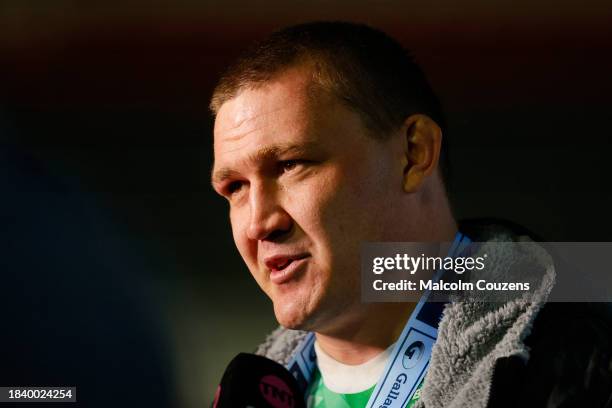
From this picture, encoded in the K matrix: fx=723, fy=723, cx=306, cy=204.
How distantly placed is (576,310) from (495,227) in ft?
0.45

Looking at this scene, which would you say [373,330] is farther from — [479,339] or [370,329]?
[479,339]

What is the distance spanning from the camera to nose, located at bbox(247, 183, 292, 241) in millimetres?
774

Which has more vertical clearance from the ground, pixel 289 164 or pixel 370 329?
pixel 289 164

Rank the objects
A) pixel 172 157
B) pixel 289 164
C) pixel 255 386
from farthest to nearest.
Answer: pixel 172 157 → pixel 289 164 → pixel 255 386

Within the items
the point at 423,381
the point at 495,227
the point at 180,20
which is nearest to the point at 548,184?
the point at 495,227

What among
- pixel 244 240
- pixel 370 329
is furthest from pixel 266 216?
pixel 370 329

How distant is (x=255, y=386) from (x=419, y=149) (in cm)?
33

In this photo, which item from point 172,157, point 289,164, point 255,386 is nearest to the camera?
point 255,386

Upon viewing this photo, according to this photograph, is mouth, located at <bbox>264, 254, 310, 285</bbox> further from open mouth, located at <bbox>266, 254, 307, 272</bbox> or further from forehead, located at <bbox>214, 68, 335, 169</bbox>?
forehead, located at <bbox>214, 68, 335, 169</bbox>

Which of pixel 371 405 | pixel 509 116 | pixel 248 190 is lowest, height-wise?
pixel 371 405

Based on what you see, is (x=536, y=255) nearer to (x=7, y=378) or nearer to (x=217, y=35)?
(x=217, y=35)

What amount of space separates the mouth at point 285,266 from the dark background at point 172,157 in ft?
1.53

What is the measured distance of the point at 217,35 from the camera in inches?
46.6

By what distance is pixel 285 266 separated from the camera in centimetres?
79
